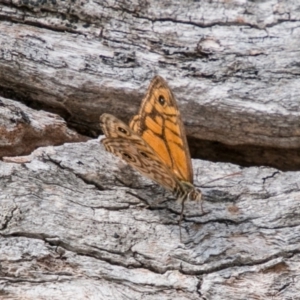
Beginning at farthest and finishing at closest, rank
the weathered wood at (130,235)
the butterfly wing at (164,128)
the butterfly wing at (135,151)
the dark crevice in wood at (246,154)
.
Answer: the dark crevice in wood at (246,154)
the butterfly wing at (164,128)
the butterfly wing at (135,151)
the weathered wood at (130,235)

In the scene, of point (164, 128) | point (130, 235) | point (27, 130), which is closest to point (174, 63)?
point (164, 128)

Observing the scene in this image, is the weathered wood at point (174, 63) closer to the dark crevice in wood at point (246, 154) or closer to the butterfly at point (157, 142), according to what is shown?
the dark crevice in wood at point (246, 154)

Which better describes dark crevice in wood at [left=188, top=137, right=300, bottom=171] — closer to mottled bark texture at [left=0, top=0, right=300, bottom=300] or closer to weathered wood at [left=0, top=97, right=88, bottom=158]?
mottled bark texture at [left=0, top=0, right=300, bottom=300]

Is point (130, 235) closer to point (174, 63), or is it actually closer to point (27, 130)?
point (27, 130)

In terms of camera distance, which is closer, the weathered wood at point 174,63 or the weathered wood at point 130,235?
the weathered wood at point 130,235

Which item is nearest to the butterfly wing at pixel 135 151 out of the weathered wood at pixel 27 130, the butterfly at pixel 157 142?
the butterfly at pixel 157 142

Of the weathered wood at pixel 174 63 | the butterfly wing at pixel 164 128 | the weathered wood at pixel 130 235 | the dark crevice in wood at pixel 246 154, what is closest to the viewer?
the weathered wood at pixel 130 235

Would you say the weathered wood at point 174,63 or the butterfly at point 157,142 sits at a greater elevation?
the weathered wood at point 174,63
